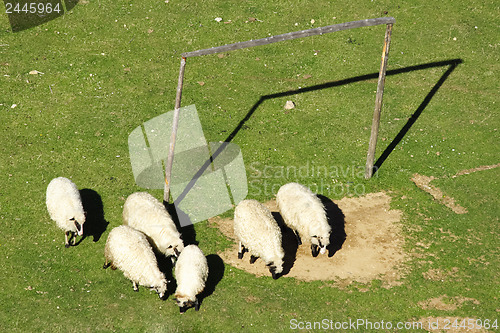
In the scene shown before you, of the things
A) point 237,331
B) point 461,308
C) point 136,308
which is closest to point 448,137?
point 461,308

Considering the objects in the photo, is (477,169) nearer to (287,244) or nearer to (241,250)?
(287,244)

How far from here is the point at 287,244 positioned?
16484 mm

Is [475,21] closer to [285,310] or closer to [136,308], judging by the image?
[285,310]

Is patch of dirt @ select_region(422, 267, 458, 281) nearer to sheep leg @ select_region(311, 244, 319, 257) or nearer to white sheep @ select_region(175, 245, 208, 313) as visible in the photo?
sheep leg @ select_region(311, 244, 319, 257)

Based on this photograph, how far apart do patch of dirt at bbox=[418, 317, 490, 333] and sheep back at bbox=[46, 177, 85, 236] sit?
10.6 metres

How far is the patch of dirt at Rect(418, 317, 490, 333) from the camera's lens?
13852 millimetres

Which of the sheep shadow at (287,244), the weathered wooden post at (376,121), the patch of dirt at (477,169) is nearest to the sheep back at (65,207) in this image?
the sheep shadow at (287,244)

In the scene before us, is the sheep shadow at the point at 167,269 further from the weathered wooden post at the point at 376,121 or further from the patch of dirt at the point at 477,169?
the patch of dirt at the point at 477,169

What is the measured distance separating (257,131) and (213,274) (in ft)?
24.1

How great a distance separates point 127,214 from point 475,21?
67.1ft

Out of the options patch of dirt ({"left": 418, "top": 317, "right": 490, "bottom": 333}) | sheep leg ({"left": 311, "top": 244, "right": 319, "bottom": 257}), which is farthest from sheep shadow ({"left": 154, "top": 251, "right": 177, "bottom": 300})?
patch of dirt ({"left": 418, "top": 317, "right": 490, "bottom": 333})

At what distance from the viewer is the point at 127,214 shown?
1600 cm

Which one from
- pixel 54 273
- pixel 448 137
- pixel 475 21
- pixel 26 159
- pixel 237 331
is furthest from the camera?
pixel 475 21

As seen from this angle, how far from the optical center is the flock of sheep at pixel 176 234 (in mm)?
14218
